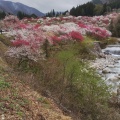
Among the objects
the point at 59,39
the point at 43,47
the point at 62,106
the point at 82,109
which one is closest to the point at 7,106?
the point at 62,106

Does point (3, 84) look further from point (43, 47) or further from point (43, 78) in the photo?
point (43, 47)

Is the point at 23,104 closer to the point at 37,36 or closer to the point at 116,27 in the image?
the point at 37,36

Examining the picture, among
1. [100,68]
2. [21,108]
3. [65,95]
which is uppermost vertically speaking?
[21,108]

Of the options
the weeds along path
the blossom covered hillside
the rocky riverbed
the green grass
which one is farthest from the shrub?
the green grass

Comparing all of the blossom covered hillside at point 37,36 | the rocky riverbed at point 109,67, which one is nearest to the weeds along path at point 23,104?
the blossom covered hillside at point 37,36

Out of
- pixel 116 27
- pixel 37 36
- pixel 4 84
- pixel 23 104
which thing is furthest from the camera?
pixel 116 27

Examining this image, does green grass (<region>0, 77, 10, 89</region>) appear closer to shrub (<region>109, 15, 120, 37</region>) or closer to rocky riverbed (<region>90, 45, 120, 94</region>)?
rocky riverbed (<region>90, 45, 120, 94</region>)

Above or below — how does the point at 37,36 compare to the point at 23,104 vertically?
above

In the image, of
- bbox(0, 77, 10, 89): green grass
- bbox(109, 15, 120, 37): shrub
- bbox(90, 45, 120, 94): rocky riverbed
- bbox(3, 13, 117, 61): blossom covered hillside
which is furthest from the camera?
bbox(109, 15, 120, 37): shrub

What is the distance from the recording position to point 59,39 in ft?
106

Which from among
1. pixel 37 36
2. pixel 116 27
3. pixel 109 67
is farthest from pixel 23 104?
pixel 116 27

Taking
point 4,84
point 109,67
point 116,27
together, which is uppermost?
point 4,84

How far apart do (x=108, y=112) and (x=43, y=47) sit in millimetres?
13547

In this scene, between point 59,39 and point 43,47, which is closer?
point 43,47
